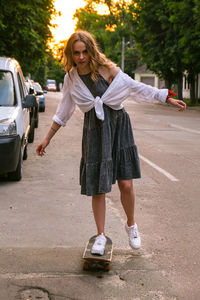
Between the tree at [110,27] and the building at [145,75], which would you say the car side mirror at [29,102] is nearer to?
the tree at [110,27]

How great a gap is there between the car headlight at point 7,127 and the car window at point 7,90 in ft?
3.24

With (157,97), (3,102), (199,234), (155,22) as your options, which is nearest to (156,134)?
(3,102)

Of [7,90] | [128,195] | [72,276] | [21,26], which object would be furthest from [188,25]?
[72,276]

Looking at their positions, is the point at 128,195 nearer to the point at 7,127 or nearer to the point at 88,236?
the point at 88,236

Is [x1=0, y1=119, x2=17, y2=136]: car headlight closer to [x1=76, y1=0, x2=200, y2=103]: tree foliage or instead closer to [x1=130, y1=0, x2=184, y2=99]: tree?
[x1=76, y1=0, x2=200, y2=103]: tree foliage

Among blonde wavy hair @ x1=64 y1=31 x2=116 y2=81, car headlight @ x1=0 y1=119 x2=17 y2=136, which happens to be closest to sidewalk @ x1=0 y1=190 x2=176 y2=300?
blonde wavy hair @ x1=64 y1=31 x2=116 y2=81

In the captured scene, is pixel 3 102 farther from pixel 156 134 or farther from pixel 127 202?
pixel 156 134

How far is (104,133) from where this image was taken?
12.9 feet

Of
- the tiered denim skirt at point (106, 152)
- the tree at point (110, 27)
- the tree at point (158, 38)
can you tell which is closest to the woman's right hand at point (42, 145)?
the tiered denim skirt at point (106, 152)

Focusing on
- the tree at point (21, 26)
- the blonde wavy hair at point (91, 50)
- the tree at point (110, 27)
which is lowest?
the blonde wavy hair at point (91, 50)

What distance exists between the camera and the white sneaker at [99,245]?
12.9 feet

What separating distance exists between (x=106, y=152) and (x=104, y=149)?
3cm

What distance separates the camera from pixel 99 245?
13.1 feet

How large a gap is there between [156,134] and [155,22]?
2582 centimetres
